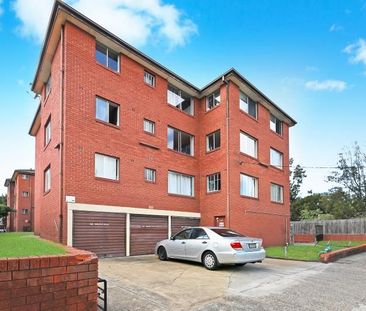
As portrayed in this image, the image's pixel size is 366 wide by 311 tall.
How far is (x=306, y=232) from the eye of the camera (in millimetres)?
31875

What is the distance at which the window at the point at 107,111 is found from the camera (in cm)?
1658

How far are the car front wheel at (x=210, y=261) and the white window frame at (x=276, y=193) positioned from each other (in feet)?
46.4

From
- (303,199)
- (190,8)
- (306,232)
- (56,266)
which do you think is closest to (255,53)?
(190,8)

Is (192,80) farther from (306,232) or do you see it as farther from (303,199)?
(303,199)

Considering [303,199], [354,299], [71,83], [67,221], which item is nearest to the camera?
[354,299]

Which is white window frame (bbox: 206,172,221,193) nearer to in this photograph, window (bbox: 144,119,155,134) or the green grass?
window (bbox: 144,119,155,134)

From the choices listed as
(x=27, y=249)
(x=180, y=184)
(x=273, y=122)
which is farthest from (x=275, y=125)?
(x=27, y=249)

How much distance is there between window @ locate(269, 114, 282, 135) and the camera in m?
26.5

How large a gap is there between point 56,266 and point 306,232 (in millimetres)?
30346

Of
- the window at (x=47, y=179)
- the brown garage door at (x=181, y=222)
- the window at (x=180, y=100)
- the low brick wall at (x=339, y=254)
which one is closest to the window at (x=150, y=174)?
the brown garage door at (x=181, y=222)

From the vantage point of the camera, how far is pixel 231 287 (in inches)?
352

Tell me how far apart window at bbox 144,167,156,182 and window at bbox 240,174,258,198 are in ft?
18.6

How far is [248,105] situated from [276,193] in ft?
23.5

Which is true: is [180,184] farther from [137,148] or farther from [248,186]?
[248,186]
